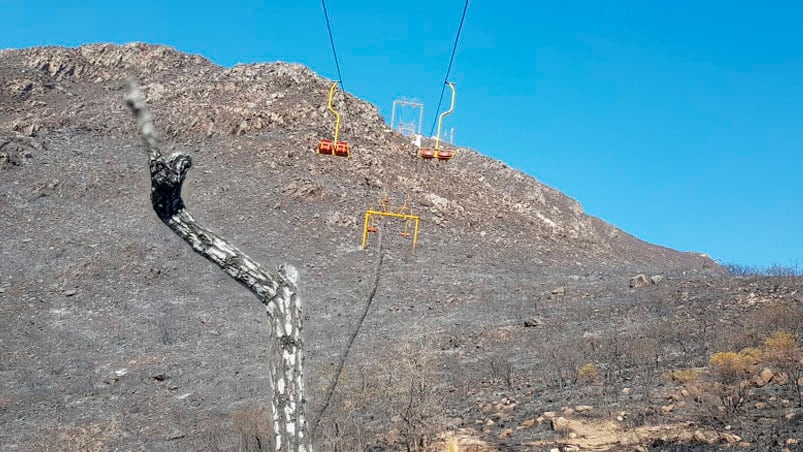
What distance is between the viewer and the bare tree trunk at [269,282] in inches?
206

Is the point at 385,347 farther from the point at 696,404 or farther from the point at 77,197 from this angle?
the point at 77,197

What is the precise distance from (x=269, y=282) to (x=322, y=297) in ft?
82.5

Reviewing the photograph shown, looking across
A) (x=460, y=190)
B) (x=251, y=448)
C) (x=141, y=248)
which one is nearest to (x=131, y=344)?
(x=141, y=248)

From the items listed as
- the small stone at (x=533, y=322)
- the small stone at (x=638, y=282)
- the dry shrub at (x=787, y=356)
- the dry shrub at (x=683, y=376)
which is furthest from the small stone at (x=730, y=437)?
the small stone at (x=638, y=282)

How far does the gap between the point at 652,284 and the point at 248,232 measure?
63.5ft

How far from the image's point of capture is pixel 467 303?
1143 inches

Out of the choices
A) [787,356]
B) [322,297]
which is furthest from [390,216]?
[787,356]

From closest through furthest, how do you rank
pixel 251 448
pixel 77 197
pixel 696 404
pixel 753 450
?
pixel 753 450 → pixel 696 404 → pixel 251 448 → pixel 77 197

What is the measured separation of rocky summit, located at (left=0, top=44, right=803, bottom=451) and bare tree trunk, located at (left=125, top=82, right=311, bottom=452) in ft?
0.74

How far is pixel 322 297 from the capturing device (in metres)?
30.4

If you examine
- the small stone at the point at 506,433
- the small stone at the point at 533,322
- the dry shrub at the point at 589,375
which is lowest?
the small stone at the point at 506,433

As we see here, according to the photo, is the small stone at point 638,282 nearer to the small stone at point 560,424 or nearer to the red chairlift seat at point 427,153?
the red chairlift seat at point 427,153

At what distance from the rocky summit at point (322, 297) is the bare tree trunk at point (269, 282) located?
0.74 ft

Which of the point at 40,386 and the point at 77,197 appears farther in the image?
the point at 77,197
